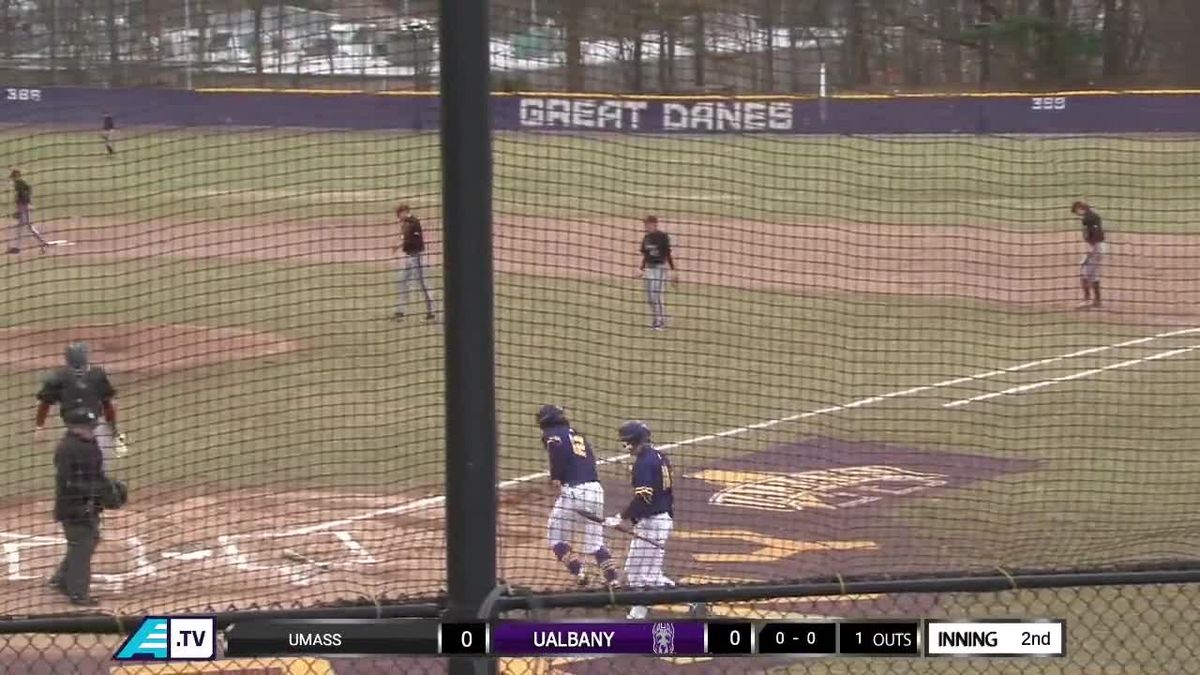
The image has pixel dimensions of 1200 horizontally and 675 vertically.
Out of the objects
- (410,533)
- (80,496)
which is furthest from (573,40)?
(80,496)

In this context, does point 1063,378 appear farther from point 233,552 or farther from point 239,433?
point 233,552

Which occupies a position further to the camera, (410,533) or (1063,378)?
(1063,378)

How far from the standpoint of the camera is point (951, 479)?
12.2m

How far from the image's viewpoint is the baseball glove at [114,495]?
8055mm

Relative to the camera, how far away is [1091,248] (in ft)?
64.0

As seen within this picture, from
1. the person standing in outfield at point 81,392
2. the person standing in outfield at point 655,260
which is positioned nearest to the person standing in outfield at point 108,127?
the person standing in outfield at point 81,392

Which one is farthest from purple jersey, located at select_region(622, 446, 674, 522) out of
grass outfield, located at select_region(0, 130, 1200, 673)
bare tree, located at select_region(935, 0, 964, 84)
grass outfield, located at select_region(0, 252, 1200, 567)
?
bare tree, located at select_region(935, 0, 964, 84)

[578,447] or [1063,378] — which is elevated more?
[578,447]

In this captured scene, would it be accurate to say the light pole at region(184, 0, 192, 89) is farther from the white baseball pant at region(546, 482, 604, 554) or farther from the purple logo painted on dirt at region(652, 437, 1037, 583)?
the purple logo painted on dirt at region(652, 437, 1037, 583)

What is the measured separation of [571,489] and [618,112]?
253 cm

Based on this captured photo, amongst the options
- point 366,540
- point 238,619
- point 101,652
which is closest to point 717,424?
point 366,540

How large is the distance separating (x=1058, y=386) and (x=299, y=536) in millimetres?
9013

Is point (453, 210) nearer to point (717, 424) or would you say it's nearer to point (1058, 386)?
point (717, 424)

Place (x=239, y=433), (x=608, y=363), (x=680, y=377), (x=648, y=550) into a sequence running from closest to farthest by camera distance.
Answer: (x=648, y=550), (x=239, y=433), (x=680, y=377), (x=608, y=363)
